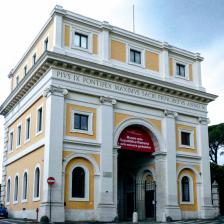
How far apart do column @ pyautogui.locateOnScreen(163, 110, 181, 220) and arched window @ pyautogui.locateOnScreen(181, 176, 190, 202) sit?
157 centimetres

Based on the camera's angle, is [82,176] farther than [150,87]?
No

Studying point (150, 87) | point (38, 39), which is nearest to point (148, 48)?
point (150, 87)

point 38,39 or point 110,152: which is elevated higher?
point 38,39

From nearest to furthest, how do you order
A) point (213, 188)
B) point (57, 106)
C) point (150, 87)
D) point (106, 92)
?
point (57, 106), point (106, 92), point (150, 87), point (213, 188)

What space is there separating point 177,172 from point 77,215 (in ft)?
30.7

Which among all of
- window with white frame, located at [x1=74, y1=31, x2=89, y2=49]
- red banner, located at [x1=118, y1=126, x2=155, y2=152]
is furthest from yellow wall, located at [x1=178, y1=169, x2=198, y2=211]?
window with white frame, located at [x1=74, y1=31, x2=89, y2=49]

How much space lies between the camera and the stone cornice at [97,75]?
2573cm

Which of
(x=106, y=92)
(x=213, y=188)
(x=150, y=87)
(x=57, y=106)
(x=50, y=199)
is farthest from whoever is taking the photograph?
(x=213, y=188)

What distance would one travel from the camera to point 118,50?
2953cm

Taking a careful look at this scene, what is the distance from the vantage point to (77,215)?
80.8ft

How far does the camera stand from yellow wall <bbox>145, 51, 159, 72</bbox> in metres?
31.1

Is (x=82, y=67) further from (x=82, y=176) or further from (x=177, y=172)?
(x=177, y=172)

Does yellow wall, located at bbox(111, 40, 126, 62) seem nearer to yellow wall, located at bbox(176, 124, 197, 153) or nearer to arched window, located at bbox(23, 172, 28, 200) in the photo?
yellow wall, located at bbox(176, 124, 197, 153)

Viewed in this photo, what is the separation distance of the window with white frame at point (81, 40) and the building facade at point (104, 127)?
0.08 metres
